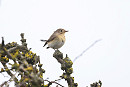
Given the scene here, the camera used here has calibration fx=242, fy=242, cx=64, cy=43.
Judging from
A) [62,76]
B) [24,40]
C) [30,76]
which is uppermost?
[24,40]

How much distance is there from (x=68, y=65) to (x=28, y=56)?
0.85 metres

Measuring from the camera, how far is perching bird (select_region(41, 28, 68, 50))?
929 cm

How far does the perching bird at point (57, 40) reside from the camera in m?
9.29

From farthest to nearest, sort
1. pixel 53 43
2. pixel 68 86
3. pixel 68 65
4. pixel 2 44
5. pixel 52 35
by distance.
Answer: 1. pixel 52 35
2. pixel 53 43
3. pixel 68 65
4. pixel 68 86
5. pixel 2 44

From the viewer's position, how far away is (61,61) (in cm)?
536

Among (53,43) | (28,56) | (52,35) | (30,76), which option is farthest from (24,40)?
(52,35)

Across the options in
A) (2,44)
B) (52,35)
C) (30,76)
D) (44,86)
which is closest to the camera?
(30,76)

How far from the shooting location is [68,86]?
466cm

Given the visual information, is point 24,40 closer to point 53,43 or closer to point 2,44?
point 2,44

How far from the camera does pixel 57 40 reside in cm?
934

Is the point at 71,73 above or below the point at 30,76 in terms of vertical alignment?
above

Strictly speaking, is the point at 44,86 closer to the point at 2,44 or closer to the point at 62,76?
the point at 62,76

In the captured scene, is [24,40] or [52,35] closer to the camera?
[24,40]

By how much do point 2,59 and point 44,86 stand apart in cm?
97
